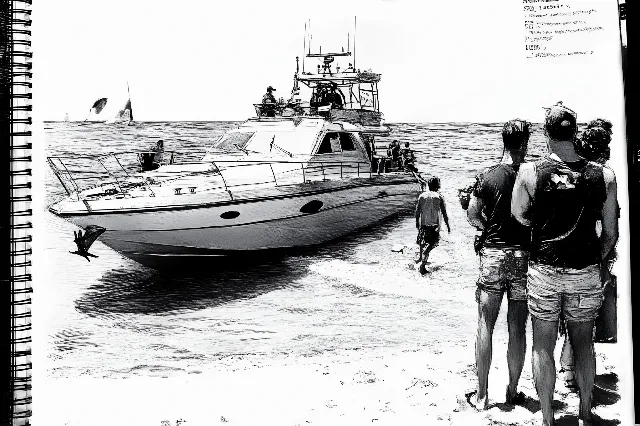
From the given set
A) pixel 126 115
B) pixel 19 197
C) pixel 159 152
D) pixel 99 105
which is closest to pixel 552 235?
pixel 159 152

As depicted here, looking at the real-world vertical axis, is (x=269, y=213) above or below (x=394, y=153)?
below

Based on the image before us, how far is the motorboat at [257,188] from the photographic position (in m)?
2.70

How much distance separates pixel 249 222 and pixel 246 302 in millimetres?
365

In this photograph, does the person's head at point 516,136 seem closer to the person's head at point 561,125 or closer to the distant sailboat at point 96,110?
the person's head at point 561,125

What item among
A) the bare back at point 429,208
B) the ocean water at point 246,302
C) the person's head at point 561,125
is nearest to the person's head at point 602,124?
the person's head at point 561,125

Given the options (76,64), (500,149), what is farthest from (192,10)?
(500,149)

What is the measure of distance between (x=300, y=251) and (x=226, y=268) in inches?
13.2

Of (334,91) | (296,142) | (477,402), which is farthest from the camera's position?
(296,142)

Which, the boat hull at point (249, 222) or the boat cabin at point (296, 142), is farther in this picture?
the boat cabin at point (296, 142)

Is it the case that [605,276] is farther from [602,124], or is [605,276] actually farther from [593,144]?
[602,124]

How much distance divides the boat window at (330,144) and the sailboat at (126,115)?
0.88 meters

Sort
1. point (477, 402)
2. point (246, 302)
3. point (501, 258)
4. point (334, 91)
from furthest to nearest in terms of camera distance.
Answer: point (334, 91) < point (246, 302) < point (477, 402) < point (501, 258)

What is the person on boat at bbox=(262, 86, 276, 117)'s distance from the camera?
275 cm

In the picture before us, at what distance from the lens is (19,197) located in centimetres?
258
